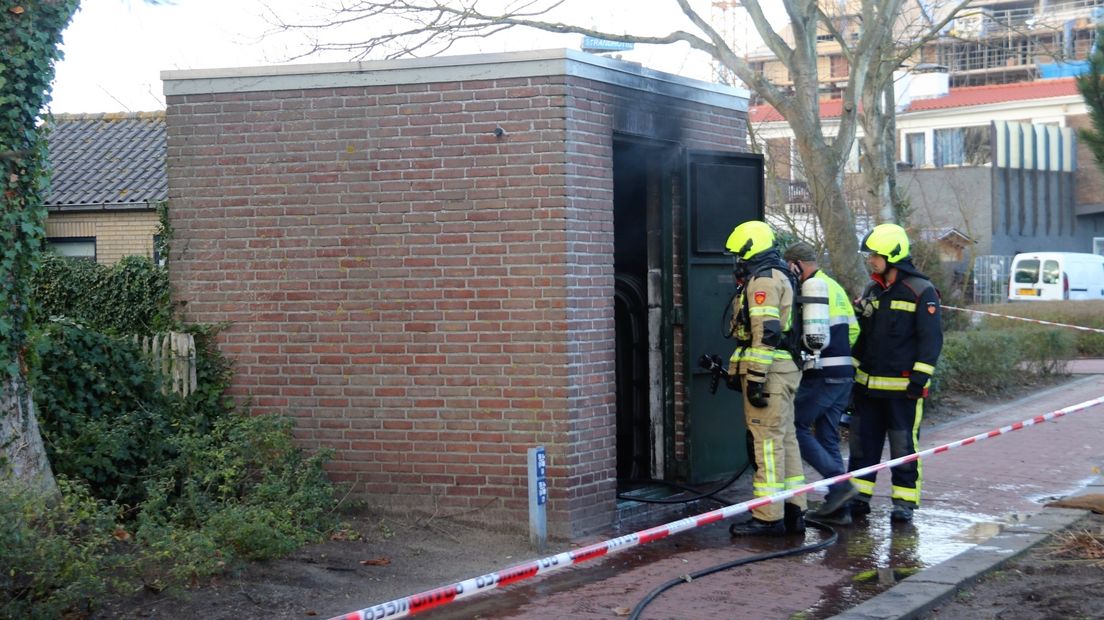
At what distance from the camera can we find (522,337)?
8273 mm

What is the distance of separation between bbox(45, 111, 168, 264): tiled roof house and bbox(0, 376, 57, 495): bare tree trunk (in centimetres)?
1523

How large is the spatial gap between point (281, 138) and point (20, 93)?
210 centimetres

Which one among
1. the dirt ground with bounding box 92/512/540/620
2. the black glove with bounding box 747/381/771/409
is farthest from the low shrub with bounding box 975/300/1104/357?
the dirt ground with bounding box 92/512/540/620

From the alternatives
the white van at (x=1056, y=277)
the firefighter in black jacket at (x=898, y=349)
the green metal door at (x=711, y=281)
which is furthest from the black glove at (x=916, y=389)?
the white van at (x=1056, y=277)

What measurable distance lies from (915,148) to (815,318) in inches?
1724

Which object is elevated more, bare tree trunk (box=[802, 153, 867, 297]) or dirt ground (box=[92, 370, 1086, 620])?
bare tree trunk (box=[802, 153, 867, 297])

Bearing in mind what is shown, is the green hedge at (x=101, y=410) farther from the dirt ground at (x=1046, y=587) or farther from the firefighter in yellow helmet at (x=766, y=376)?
the dirt ground at (x=1046, y=587)

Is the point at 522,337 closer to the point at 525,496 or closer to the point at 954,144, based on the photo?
the point at 525,496

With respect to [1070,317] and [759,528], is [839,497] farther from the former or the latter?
[1070,317]

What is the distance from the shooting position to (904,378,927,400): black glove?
8.45m

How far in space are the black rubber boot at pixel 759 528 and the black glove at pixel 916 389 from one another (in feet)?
4.17

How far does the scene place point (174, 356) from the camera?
8602 mm

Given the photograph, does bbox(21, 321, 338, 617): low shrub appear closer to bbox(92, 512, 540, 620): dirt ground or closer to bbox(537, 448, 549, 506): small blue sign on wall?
bbox(92, 512, 540, 620): dirt ground

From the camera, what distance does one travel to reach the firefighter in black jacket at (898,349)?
8508mm
